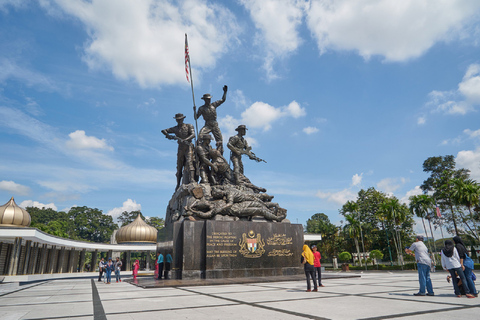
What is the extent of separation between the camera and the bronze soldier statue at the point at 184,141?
15789 mm

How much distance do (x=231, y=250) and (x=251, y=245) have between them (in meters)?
0.90

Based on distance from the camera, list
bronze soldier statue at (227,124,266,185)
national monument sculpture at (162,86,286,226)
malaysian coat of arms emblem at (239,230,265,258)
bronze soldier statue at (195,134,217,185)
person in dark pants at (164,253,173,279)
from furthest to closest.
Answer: bronze soldier statue at (227,124,266,185) → bronze soldier statue at (195,134,217,185) → national monument sculpture at (162,86,286,226) → person in dark pants at (164,253,173,279) → malaysian coat of arms emblem at (239,230,265,258)

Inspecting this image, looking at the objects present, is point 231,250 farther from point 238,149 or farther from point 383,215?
point 383,215

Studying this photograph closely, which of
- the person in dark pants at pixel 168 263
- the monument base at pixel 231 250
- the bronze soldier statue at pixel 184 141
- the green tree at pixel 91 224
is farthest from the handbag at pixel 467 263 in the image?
the green tree at pixel 91 224

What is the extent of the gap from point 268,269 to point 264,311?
805cm

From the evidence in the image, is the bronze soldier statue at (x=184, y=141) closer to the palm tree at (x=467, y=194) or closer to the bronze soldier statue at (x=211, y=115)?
the bronze soldier statue at (x=211, y=115)

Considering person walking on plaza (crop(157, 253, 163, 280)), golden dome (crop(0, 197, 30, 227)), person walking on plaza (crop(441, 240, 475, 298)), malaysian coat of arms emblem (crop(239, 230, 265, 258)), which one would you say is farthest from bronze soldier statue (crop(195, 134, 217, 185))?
golden dome (crop(0, 197, 30, 227))

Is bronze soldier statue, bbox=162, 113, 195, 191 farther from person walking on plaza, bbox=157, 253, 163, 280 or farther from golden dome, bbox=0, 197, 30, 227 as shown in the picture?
golden dome, bbox=0, 197, 30, 227

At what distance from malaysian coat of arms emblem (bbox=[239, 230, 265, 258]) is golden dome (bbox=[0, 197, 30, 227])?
81.9 feet

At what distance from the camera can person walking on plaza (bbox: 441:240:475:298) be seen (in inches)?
251

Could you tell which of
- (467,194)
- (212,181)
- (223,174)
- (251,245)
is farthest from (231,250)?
(467,194)

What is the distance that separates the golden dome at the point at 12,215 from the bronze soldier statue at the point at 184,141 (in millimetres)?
20224

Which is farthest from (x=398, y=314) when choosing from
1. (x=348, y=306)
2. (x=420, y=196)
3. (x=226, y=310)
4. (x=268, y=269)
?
(x=420, y=196)

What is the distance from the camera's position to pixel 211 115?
16.8 metres
